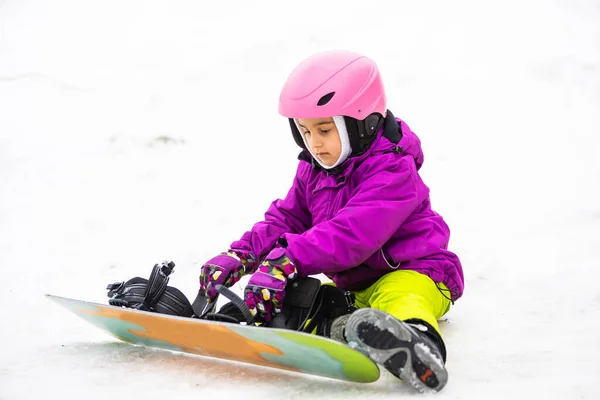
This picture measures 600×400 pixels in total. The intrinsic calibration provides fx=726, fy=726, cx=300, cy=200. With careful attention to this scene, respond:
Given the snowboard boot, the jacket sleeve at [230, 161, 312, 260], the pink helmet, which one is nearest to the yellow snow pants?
the snowboard boot

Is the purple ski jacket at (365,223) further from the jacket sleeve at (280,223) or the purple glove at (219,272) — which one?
the purple glove at (219,272)

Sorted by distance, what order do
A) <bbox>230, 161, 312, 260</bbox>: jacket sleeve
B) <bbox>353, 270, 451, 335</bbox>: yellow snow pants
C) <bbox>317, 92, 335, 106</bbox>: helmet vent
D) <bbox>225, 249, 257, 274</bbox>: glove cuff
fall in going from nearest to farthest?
1. <bbox>353, 270, 451, 335</bbox>: yellow snow pants
2. <bbox>317, 92, 335, 106</bbox>: helmet vent
3. <bbox>225, 249, 257, 274</bbox>: glove cuff
4. <bbox>230, 161, 312, 260</bbox>: jacket sleeve

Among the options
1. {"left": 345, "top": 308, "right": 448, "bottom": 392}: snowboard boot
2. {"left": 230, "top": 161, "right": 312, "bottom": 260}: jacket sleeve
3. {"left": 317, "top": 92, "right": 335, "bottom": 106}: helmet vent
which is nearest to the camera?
{"left": 345, "top": 308, "right": 448, "bottom": 392}: snowboard boot

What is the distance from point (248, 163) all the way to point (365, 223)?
3.61m

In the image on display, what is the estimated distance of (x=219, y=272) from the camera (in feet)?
10.9

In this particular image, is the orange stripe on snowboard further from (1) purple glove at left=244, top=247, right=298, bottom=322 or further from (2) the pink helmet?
(2) the pink helmet

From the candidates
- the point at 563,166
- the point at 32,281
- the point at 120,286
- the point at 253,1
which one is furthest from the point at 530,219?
the point at 253,1

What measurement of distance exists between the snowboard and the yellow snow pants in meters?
0.41

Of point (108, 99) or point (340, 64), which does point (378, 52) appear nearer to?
point (108, 99)

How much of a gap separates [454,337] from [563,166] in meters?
3.05

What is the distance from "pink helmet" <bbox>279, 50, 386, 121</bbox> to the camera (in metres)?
3.20

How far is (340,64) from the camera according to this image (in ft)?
10.8

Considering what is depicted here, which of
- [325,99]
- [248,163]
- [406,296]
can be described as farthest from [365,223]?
[248,163]

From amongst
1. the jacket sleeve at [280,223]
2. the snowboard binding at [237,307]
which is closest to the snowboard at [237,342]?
the snowboard binding at [237,307]
